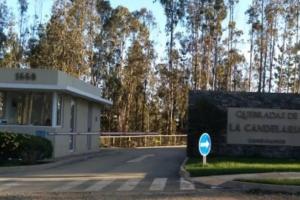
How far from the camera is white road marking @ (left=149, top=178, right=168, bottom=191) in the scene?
16875mm

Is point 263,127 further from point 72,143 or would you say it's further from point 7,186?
point 7,186

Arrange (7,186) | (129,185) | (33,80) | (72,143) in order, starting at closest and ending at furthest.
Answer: (7,186) < (129,185) < (33,80) < (72,143)

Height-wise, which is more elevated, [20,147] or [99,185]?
[20,147]

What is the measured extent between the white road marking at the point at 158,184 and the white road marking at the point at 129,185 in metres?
0.50

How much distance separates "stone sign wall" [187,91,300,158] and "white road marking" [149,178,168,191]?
934 cm

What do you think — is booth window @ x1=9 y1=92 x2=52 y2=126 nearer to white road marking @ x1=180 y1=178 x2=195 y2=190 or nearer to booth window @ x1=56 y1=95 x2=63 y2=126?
booth window @ x1=56 y1=95 x2=63 y2=126

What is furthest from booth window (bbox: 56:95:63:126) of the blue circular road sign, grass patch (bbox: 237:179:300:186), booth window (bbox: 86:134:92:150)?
grass patch (bbox: 237:179:300:186)

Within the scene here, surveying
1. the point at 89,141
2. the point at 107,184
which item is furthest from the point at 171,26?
the point at 107,184

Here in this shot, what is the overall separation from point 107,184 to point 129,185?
740 millimetres

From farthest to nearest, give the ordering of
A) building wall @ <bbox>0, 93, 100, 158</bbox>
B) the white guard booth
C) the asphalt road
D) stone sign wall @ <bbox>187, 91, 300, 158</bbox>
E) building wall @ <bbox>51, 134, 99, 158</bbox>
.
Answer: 1. stone sign wall @ <bbox>187, 91, 300, 158</bbox>
2. building wall @ <bbox>51, 134, 99, 158</bbox>
3. building wall @ <bbox>0, 93, 100, 158</bbox>
4. the white guard booth
5. the asphalt road

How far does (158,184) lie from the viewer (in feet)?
59.2

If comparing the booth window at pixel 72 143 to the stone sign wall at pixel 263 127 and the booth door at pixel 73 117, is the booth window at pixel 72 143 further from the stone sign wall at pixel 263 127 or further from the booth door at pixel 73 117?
the stone sign wall at pixel 263 127

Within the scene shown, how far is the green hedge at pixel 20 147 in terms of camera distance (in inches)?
934

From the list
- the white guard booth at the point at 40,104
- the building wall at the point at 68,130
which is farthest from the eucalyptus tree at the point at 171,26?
the white guard booth at the point at 40,104
